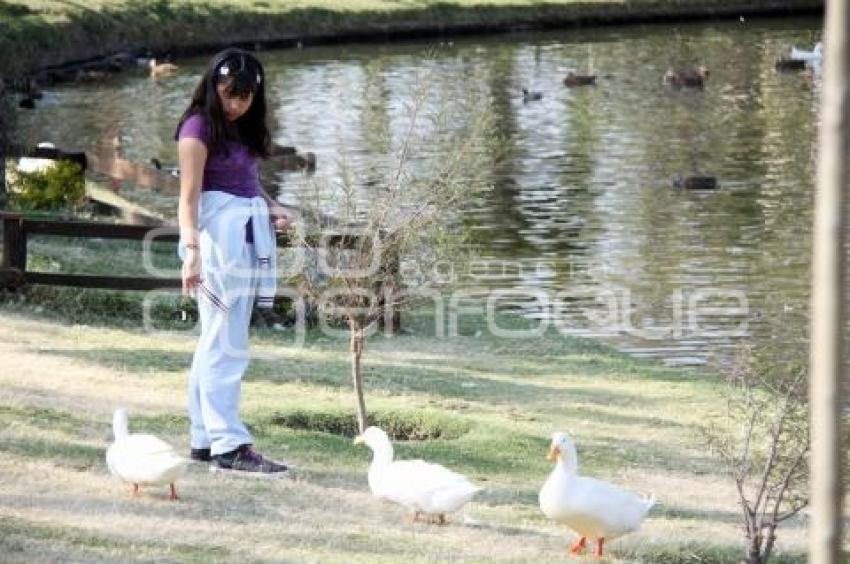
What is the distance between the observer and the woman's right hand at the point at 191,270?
9680mm


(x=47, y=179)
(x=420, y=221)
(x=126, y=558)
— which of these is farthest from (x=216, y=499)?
(x=47, y=179)

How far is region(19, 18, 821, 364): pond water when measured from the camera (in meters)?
20.9

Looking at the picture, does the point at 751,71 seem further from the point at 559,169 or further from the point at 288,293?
the point at 288,293

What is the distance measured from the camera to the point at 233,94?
9711mm

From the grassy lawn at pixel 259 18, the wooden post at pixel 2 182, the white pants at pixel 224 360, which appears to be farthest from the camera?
the grassy lawn at pixel 259 18

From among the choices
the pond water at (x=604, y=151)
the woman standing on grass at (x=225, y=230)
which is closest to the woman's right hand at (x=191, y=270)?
the woman standing on grass at (x=225, y=230)

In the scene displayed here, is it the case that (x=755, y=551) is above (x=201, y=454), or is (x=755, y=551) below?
below

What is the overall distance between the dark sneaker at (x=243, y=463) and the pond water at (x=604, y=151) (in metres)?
5.64

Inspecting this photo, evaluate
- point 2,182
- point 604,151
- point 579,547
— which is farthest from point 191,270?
point 604,151

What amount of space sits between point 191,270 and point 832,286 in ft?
20.2

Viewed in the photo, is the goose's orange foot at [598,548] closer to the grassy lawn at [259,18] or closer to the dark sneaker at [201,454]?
the dark sneaker at [201,454]

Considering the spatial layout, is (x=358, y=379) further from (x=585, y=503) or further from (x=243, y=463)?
(x=585, y=503)

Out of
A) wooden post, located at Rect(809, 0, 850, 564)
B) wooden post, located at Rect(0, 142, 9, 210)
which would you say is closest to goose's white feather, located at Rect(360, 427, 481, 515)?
wooden post, located at Rect(809, 0, 850, 564)

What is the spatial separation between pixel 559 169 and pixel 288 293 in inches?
659
